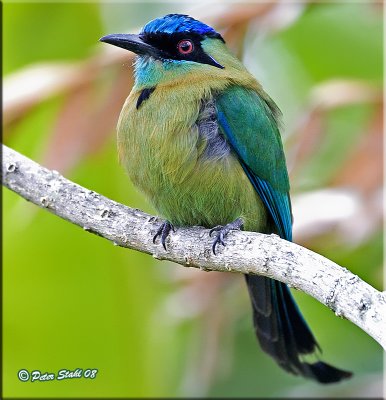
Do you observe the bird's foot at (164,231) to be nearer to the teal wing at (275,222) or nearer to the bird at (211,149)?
the bird at (211,149)

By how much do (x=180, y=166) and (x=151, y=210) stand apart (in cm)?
107

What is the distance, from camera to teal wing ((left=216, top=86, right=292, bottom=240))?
2945 mm

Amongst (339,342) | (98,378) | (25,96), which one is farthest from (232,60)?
(339,342)

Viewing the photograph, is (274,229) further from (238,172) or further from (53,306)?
(53,306)

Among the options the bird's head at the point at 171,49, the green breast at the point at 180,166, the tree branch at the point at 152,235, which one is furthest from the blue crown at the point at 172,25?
the tree branch at the point at 152,235

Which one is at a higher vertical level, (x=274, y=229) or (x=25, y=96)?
(x=25, y=96)

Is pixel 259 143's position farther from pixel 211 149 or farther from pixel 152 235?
pixel 152 235

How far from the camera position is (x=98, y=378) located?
3.48 metres

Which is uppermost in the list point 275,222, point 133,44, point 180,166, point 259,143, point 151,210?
point 133,44

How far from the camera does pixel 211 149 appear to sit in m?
2.87

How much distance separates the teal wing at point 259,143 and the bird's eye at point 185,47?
0.24 metres

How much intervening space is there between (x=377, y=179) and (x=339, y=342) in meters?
1.64

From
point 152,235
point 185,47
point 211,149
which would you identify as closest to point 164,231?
point 152,235

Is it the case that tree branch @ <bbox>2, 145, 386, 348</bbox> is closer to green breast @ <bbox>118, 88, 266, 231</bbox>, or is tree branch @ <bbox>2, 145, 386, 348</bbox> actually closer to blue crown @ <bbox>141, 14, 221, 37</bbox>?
green breast @ <bbox>118, 88, 266, 231</bbox>
